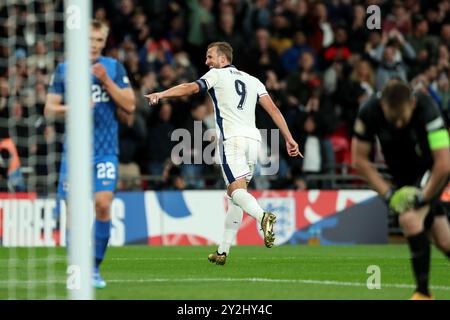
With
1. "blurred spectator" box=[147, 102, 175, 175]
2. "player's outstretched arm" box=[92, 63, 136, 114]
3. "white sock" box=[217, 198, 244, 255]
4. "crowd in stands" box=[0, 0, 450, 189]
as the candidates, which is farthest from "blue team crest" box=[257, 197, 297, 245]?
"player's outstretched arm" box=[92, 63, 136, 114]

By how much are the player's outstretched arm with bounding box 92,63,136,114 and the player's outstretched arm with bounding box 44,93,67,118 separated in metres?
0.44

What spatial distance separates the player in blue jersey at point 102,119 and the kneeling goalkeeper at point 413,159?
2.76m

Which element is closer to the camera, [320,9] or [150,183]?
[150,183]

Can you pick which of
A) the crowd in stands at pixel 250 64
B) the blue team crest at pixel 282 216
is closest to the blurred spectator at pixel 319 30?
the crowd in stands at pixel 250 64

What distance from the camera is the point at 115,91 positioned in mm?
10133

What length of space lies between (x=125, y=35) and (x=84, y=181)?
13.5 meters

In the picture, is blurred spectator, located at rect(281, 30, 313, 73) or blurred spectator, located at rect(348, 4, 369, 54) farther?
blurred spectator, located at rect(348, 4, 369, 54)

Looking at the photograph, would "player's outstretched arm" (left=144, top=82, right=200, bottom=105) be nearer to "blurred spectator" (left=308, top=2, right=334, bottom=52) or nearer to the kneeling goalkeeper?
the kneeling goalkeeper

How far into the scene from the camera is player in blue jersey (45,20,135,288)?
10188mm

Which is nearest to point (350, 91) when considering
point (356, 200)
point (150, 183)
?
point (356, 200)

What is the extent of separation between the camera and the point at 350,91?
20.2m

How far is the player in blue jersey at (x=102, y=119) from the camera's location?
10188mm

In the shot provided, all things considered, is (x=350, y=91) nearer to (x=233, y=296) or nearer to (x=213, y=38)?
(x=213, y=38)

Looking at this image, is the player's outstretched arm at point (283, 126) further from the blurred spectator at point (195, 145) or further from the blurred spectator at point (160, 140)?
the blurred spectator at point (160, 140)
